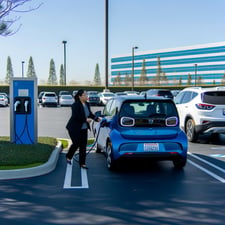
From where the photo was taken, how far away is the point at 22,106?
31.0ft

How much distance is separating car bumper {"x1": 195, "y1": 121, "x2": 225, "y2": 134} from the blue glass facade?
95237mm

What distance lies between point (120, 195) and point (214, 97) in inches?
250

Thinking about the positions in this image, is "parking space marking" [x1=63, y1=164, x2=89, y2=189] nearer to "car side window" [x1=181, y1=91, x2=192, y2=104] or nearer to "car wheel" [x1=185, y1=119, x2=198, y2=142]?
"car wheel" [x1=185, y1=119, x2=198, y2=142]

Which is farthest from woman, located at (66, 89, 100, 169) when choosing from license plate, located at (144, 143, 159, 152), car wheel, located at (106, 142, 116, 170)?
license plate, located at (144, 143, 159, 152)

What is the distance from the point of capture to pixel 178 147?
7.03m

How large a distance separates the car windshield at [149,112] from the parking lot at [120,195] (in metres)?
1.06

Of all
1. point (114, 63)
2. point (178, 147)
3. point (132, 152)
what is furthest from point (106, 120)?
point (114, 63)

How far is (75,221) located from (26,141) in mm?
5493

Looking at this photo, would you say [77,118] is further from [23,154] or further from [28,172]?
[23,154]

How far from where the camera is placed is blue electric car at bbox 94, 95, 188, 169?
Answer: 22.5 feet

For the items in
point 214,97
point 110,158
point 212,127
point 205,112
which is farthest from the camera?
point 214,97

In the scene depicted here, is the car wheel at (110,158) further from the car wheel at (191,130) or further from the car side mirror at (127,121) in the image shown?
the car wheel at (191,130)

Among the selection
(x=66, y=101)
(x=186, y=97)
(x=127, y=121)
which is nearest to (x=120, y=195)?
(x=127, y=121)

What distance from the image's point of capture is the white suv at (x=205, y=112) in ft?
34.7
